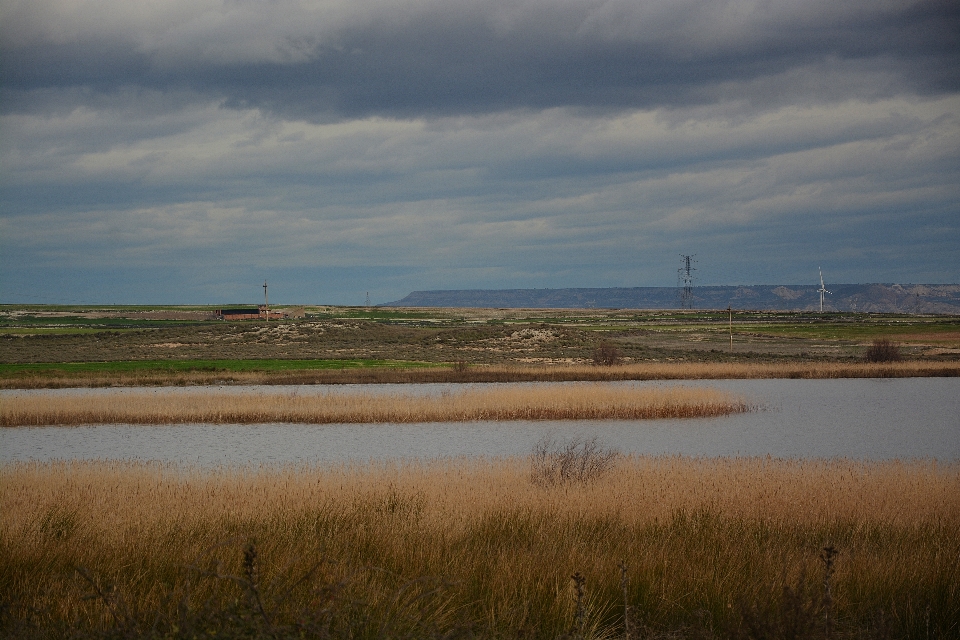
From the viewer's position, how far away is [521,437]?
30.2m

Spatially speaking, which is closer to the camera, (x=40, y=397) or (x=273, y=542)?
(x=273, y=542)

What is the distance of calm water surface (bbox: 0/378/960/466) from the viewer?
87.1 ft

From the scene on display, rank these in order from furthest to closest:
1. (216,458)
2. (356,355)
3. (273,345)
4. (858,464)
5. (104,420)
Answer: (273,345) < (356,355) < (104,420) < (216,458) < (858,464)

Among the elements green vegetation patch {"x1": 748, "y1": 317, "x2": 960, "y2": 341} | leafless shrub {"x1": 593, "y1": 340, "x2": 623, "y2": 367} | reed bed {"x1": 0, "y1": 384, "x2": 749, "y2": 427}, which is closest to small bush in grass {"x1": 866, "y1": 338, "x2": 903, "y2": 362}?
leafless shrub {"x1": 593, "y1": 340, "x2": 623, "y2": 367}

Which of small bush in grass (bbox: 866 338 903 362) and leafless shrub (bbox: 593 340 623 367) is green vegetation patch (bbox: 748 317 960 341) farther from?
leafless shrub (bbox: 593 340 623 367)

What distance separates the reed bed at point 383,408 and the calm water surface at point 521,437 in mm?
923

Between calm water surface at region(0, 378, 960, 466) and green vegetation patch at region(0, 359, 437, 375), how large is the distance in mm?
22332

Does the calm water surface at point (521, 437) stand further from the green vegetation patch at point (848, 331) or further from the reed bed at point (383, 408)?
the green vegetation patch at point (848, 331)

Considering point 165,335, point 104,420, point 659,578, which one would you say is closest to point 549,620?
point 659,578

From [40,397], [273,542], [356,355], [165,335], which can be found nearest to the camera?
[273,542]

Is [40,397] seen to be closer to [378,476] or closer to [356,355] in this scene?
[378,476]

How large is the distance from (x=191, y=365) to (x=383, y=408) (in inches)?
1067

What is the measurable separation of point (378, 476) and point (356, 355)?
173ft

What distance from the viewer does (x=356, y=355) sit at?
Answer: 69.9 m
